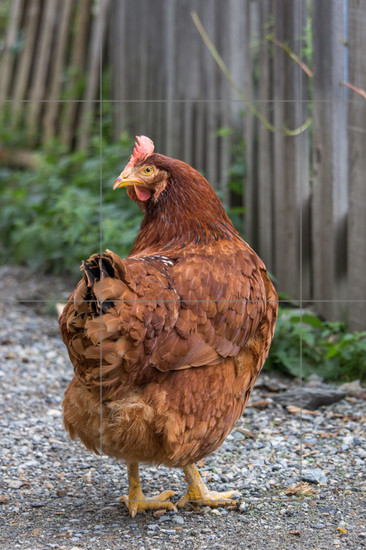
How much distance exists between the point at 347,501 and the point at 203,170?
9.41 ft

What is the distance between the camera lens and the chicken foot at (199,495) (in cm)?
231

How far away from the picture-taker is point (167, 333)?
1.99 metres

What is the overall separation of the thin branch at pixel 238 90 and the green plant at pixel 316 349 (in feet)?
3.24

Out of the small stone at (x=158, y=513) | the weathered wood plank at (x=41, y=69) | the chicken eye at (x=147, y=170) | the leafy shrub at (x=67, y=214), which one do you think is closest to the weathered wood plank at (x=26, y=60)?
the weathered wood plank at (x=41, y=69)

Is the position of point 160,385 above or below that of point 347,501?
above

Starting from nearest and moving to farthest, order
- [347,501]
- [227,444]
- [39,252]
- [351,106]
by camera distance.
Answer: [347,501], [227,444], [351,106], [39,252]

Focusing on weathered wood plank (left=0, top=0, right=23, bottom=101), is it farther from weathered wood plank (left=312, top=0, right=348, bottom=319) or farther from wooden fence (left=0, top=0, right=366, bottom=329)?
weathered wood plank (left=312, top=0, right=348, bottom=319)

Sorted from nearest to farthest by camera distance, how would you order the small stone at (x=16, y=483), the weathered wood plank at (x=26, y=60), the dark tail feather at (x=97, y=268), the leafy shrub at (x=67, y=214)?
the dark tail feather at (x=97, y=268) < the small stone at (x=16, y=483) < the leafy shrub at (x=67, y=214) < the weathered wood plank at (x=26, y=60)

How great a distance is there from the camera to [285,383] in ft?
11.2

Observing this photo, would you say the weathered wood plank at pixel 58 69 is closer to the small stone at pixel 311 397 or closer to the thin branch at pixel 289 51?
the thin branch at pixel 289 51

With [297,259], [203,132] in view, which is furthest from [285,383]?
[203,132]

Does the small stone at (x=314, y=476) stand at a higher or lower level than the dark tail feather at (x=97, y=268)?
lower

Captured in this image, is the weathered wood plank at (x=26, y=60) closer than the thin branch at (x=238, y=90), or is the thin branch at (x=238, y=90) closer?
the thin branch at (x=238, y=90)

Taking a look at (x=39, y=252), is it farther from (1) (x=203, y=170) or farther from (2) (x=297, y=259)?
(2) (x=297, y=259)
